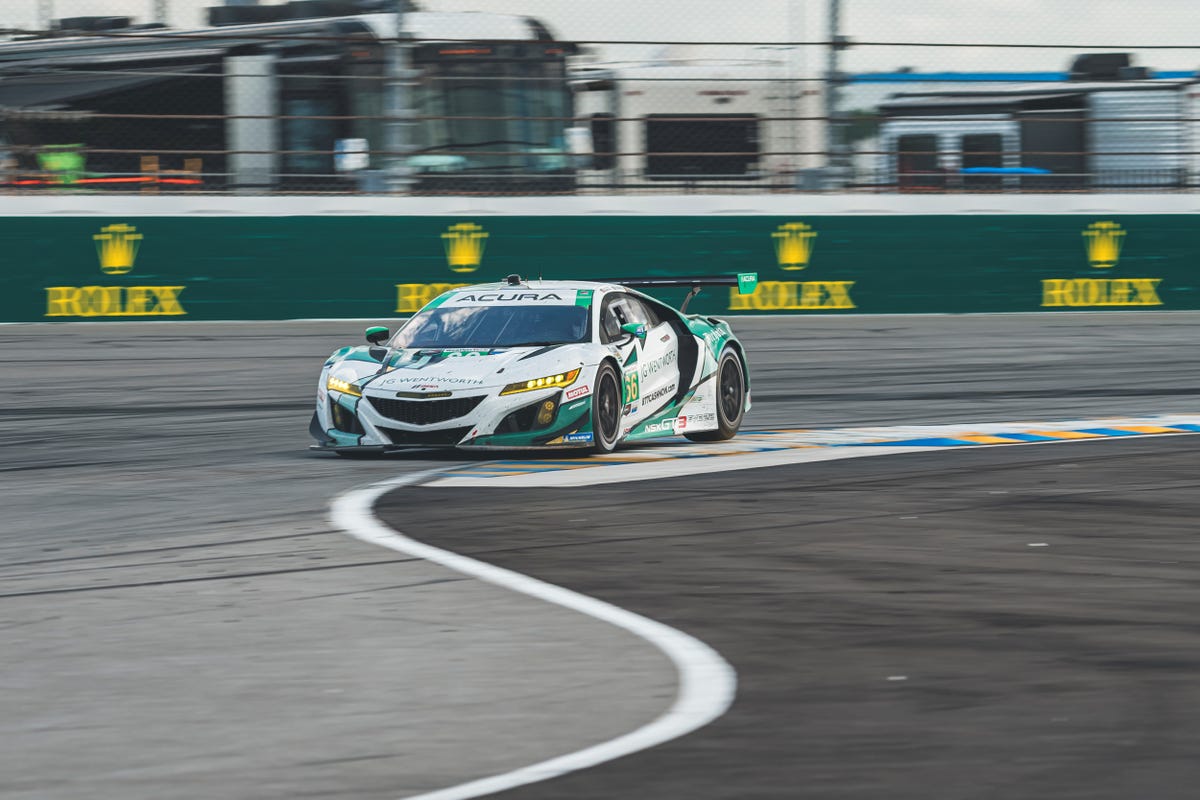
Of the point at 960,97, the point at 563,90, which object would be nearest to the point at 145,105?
the point at 563,90

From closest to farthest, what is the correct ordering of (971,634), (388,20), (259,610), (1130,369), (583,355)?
(971,634), (259,610), (583,355), (1130,369), (388,20)

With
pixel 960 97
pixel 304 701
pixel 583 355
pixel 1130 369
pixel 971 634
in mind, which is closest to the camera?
pixel 304 701

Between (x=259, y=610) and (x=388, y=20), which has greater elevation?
A: (x=388, y=20)

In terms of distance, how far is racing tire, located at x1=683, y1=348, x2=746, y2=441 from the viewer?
1238cm

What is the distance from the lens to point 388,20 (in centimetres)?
2120

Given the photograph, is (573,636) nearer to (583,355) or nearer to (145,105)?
(583,355)

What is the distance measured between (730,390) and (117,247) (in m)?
9.58

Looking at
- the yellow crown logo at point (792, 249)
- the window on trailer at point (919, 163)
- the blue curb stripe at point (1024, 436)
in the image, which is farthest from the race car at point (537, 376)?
the window on trailer at point (919, 163)

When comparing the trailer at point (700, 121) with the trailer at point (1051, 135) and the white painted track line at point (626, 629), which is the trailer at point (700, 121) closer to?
the trailer at point (1051, 135)

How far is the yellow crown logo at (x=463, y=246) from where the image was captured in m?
20.9

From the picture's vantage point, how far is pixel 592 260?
2125cm

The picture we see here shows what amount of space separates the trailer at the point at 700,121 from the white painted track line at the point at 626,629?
1378cm

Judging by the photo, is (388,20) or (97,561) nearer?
(97,561)

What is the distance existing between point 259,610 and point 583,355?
16.4ft
